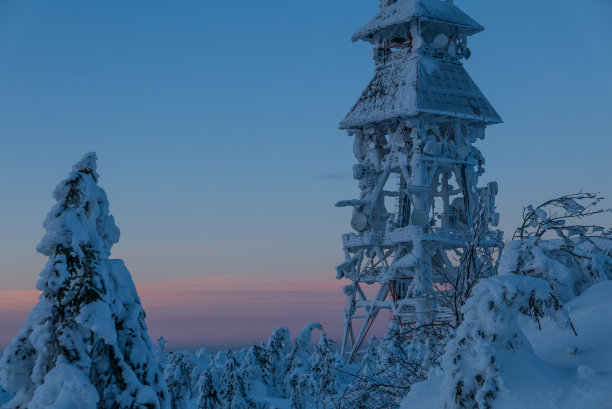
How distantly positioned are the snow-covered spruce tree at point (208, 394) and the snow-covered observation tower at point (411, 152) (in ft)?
78.5

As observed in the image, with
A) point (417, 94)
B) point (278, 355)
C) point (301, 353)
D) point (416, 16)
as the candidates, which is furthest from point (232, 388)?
point (416, 16)

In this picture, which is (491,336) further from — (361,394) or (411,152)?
(411,152)

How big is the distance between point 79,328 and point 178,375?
2515 centimetres

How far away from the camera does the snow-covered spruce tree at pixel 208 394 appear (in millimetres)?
29231

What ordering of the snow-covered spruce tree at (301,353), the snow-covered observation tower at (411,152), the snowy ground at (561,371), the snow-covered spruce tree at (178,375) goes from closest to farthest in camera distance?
1. the snowy ground at (561,371)
2. the snow-covered spruce tree at (178,375)
3. the snow-covered spruce tree at (301,353)
4. the snow-covered observation tower at (411,152)

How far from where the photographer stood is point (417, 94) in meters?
53.0

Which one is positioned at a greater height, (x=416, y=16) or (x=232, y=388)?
(x=416, y=16)

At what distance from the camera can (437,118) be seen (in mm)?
54188

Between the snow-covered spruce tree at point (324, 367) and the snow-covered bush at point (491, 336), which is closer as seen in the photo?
the snow-covered bush at point (491, 336)

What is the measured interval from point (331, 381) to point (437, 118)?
2359cm

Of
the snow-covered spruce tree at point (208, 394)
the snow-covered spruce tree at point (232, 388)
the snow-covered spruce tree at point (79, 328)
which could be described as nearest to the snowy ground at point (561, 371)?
the snow-covered spruce tree at point (79, 328)

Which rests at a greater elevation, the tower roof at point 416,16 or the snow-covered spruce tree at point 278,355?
the tower roof at point 416,16

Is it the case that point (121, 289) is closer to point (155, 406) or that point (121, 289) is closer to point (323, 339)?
point (155, 406)

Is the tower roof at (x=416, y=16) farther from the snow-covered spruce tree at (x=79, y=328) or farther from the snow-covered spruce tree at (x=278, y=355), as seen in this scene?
the snow-covered spruce tree at (x=79, y=328)
